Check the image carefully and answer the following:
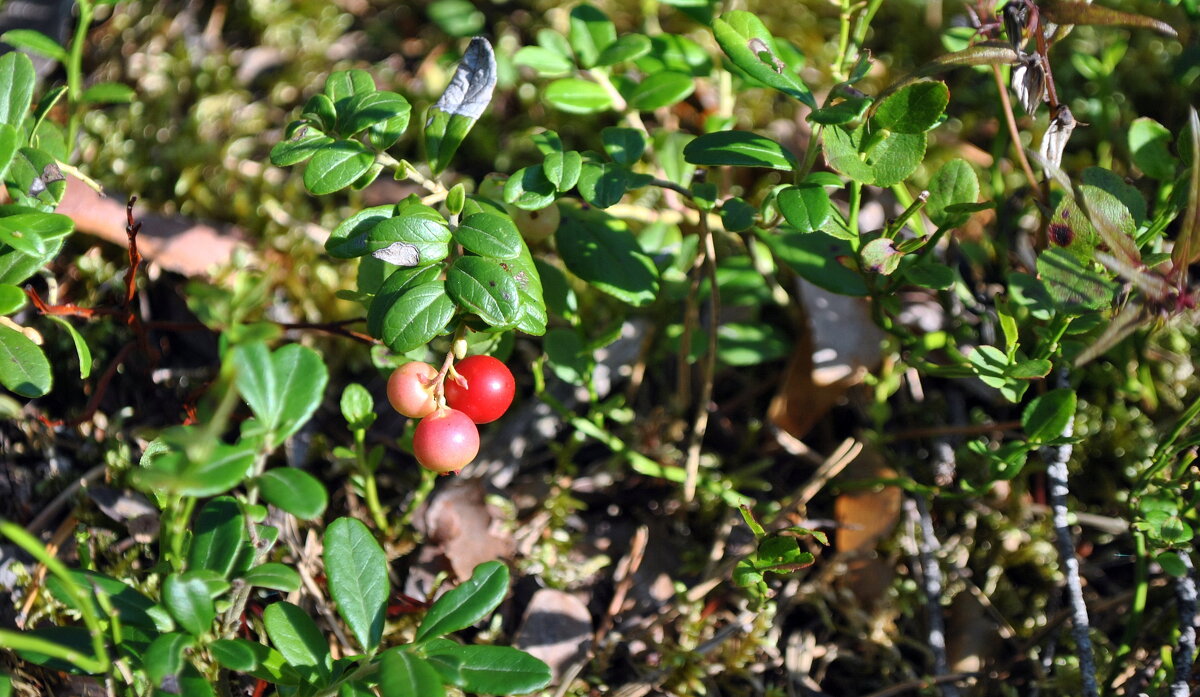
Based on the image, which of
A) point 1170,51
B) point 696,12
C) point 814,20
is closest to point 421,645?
point 696,12

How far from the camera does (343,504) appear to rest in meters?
2.24

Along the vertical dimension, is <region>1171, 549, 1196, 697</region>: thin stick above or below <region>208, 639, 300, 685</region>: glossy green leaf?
below

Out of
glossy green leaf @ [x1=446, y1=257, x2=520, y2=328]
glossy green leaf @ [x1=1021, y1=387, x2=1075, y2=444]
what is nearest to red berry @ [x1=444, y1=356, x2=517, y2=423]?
glossy green leaf @ [x1=446, y1=257, x2=520, y2=328]

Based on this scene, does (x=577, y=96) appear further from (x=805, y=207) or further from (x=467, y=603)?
(x=467, y=603)

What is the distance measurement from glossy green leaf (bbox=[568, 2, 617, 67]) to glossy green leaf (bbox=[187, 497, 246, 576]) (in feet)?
4.17

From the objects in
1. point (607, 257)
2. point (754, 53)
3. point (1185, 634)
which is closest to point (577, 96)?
point (607, 257)

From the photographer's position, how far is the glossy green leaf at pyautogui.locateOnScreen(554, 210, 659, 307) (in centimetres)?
189

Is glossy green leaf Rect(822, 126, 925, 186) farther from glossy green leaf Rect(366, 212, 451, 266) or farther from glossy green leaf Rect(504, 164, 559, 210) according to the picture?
glossy green leaf Rect(366, 212, 451, 266)

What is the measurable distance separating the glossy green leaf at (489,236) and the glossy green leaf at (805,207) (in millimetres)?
488

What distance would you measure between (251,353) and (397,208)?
18.9 inches

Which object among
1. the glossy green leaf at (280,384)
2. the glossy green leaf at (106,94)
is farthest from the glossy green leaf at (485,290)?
the glossy green leaf at (106,94)

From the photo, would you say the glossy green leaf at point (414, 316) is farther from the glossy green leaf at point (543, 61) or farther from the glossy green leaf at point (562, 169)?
the glossy green leaf at point (543, 61)

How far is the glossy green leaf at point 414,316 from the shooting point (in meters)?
1.41

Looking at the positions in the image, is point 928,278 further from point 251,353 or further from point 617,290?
point 251,353
